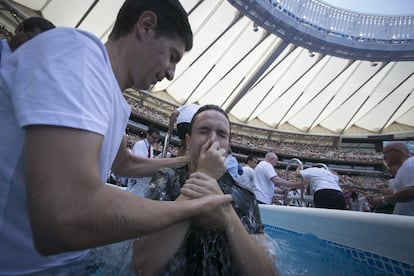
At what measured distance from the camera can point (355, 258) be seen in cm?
154

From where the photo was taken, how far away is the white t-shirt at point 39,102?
0.57 metres

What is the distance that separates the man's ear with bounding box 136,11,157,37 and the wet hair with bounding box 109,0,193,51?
0.02 meters

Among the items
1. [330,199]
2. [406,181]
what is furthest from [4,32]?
[406,181]

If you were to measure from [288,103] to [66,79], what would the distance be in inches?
1002

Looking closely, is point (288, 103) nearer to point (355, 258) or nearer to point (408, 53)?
point (408, 53)

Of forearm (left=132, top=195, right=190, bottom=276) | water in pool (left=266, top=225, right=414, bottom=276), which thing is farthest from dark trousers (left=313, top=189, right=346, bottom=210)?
forearm (left=132, top=195, right=190, bottom=276)

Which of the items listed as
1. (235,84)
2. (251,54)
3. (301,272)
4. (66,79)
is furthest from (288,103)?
(66,79)

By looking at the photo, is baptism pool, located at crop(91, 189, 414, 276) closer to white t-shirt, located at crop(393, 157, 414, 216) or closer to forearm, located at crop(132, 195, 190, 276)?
forearm, located at crop(132, 195, 190, 276)

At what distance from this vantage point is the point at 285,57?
60.9 ft

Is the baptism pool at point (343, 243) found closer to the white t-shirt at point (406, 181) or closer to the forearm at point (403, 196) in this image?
the forearm at point (403, 196)

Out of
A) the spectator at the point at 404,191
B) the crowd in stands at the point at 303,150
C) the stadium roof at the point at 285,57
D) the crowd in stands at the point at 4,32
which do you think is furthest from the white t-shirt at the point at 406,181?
the crowd in stands at the point at 303,150

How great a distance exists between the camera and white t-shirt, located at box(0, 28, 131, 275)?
0.57 metres

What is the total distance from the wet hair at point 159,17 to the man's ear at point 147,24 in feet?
0.05

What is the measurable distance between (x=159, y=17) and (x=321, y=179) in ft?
14.8
